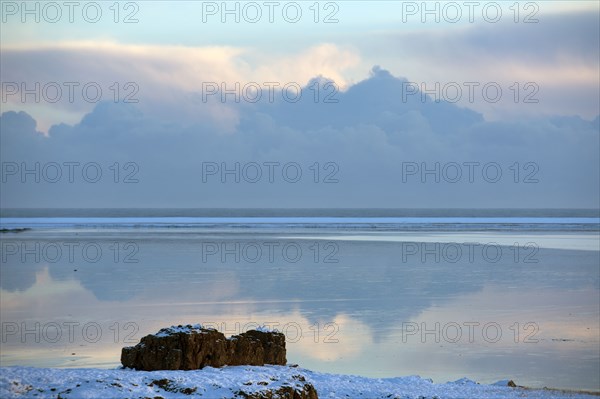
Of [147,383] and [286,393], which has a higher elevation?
[147,383]

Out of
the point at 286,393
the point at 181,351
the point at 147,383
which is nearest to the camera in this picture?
the point at 147,383

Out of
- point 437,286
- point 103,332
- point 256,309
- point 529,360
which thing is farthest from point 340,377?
point 437,286

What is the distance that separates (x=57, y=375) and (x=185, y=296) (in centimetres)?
1561

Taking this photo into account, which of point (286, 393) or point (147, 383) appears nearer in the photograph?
point (147, 383)

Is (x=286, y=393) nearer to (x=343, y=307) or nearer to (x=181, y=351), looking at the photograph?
(x=181, y=351)

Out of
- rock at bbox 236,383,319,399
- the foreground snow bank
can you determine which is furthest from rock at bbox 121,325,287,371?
rock at bbox 236,383,319,399

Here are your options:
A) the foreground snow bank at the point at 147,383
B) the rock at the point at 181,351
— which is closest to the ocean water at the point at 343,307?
the rock at the point at 181,351

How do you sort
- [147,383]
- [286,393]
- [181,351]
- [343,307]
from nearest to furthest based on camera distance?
[147,383] < [286,393] < [181,351] < [343,307]

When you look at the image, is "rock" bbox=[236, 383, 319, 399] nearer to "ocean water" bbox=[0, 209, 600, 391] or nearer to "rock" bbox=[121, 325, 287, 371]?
"rock" bbox=[121, 325, 287, 371]

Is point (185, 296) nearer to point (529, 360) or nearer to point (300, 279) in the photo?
point (300, 279)

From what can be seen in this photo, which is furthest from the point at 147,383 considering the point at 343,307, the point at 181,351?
the point at 343,307

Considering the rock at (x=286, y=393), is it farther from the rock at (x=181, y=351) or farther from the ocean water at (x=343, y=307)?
the ocean water at (x=343, y=307)

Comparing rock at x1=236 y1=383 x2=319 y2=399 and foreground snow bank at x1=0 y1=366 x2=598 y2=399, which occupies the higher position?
foreground snow bank at x1=0 y1=366 x2=598 y2=399

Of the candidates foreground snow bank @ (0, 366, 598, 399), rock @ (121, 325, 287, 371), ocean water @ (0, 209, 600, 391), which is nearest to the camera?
foreground snow bank @ (0, 366, 598, 399)
